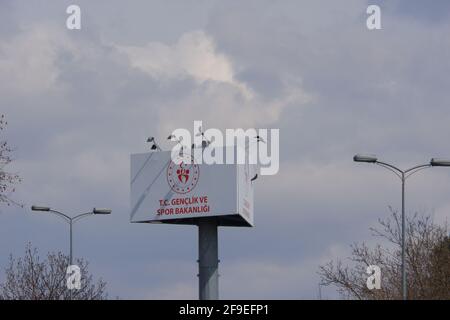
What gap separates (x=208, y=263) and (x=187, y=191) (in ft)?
11.7

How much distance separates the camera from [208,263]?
58.2m

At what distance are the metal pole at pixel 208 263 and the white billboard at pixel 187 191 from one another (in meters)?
0.91

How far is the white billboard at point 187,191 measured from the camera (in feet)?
188

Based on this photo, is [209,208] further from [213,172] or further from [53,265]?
[53,265]

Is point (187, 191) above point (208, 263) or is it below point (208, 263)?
above

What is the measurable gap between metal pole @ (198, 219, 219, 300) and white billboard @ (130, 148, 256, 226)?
Answer: 907mm
